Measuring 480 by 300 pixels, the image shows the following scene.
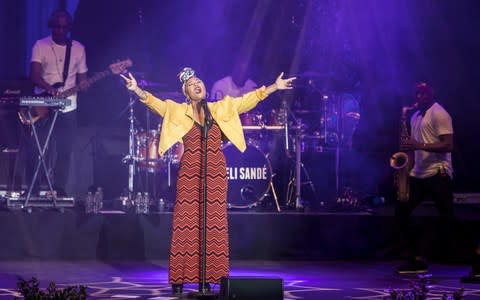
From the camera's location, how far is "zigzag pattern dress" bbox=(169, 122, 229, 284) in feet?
35.4

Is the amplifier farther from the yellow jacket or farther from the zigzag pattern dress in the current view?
the zigzag pattern dress

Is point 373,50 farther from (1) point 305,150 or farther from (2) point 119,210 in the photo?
(2) point 119,210

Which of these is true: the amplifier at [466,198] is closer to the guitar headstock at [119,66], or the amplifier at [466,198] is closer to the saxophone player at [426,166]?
the saxophone player at [426,166]

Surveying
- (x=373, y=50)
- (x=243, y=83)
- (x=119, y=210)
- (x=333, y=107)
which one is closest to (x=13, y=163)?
(x=119, y=210)

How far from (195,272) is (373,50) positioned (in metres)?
7.60

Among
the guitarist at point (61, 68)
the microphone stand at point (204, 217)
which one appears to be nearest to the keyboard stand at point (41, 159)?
the guitarist at point (61, 68)

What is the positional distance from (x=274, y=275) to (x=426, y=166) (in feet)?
7.46

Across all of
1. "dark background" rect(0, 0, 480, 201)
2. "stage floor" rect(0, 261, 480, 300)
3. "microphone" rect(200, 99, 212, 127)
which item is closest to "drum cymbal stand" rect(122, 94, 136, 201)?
"dark background" rect(0, 0, 480, 201)

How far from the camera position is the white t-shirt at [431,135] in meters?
13.0

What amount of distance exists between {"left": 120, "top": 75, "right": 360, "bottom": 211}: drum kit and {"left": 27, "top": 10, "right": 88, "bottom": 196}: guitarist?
1.01 metres

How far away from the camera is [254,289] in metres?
8.38

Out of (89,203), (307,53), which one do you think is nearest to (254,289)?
(89,203)

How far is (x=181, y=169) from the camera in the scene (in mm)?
10891

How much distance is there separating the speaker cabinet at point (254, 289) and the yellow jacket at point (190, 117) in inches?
104
